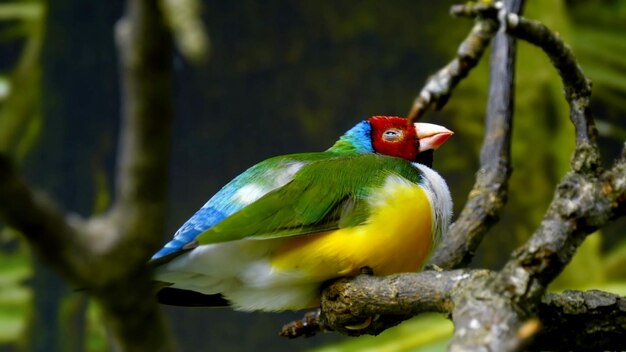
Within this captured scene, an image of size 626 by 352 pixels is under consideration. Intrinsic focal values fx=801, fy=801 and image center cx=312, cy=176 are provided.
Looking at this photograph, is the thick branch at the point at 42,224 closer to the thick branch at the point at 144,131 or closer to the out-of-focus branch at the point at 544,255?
the thick branch at the point at 144,131

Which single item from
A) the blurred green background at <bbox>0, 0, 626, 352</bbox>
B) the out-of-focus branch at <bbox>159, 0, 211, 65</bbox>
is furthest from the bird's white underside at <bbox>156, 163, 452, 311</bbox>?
the blurred green background at <bbox>0, 0, 626, 352</bbox>

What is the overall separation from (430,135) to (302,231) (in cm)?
28

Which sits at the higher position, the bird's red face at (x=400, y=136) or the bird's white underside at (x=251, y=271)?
the bird's red face at (x=400, y=136)

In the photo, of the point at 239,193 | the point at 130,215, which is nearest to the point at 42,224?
the point at 130,215

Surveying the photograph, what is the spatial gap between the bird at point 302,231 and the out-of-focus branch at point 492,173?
0.77 feet

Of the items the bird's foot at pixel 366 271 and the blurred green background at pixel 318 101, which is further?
the blurred green background at pixel 318 101

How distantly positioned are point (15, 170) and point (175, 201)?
95 centimetres

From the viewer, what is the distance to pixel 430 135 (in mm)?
1130

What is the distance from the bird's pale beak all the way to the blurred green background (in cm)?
120

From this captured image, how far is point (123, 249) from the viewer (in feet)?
4.50

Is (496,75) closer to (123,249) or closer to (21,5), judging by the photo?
(123,249)

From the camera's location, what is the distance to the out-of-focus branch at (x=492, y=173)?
1.29 metres

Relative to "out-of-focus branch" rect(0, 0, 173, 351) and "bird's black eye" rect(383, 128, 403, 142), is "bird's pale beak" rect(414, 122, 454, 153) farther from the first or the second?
"out-of-focus branch" rect(0, 0, 173, 351)

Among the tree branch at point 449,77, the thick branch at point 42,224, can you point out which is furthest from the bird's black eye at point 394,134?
the thick branch at point 42,224
